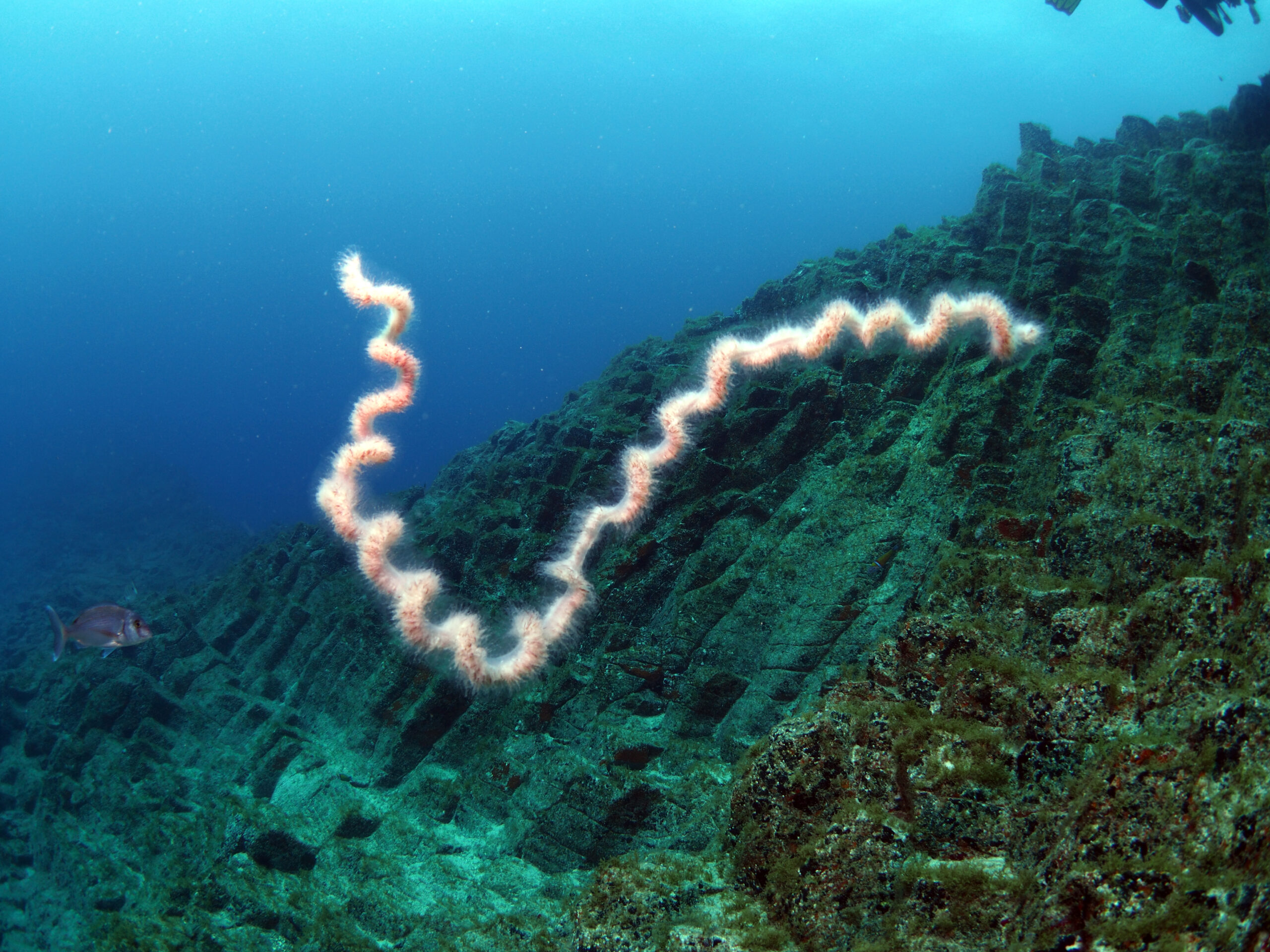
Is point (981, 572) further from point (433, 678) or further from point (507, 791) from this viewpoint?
point (433, 678)

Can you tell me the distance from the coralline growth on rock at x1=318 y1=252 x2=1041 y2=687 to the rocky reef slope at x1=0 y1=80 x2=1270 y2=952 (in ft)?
1.40

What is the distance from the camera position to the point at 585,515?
11.1m

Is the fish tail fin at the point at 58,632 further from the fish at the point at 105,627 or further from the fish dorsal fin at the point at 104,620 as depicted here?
the fish dorsal fin at the point at 104,620

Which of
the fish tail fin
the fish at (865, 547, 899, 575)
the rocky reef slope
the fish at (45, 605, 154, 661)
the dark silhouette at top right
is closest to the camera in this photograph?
the rocky reef slope

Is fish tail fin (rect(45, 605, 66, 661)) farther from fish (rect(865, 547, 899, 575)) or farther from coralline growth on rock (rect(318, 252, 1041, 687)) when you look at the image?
fish (rect(865, 547, 899, 575))

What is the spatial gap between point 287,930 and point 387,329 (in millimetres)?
8396

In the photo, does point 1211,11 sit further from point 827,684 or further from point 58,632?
point 58,632

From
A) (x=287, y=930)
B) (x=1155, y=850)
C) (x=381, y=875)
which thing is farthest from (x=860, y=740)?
(x=287, y=930)

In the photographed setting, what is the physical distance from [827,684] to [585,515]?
18.4 ft

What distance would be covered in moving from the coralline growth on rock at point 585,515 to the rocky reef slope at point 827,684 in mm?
427

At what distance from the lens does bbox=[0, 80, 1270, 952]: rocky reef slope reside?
365cm

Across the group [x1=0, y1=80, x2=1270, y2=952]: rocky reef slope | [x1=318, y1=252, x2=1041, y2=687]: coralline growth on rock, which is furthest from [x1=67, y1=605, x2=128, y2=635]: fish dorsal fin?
[x1=0, y1=80, x2=1270, y2=952]: rocky reef slope

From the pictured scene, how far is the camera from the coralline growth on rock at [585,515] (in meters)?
9.31

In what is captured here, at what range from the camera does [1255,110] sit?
40.7 ft
